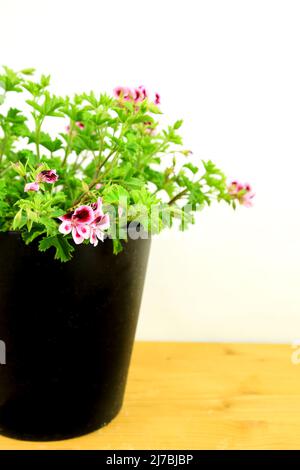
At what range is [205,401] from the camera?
953mm

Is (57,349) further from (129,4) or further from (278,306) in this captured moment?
(129,4)

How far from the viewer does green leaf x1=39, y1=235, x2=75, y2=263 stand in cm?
69

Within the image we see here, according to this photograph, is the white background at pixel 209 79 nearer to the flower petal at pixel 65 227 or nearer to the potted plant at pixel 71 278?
the potted plant at pixel 71 278

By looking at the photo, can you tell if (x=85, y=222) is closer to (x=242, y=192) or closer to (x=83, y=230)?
(x=83, y=230)

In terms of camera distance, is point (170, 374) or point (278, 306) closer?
point (170, 374)

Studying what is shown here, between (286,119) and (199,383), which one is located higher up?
(286,119)

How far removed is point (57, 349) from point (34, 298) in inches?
3.1

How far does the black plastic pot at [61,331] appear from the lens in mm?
743

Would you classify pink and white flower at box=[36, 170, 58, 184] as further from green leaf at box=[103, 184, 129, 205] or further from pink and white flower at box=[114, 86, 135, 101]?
pink and white flower at box=[114, 86, 135, 101]

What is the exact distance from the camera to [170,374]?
42.3 inches

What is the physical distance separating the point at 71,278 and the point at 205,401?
36cm

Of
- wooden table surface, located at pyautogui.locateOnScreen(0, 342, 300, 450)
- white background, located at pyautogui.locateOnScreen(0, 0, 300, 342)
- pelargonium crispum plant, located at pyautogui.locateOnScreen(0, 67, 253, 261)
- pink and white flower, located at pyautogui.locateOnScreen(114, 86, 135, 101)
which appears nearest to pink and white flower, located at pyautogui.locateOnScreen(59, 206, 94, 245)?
pelargonium crispum plant, located at pyautogui.locateOnScreen(0, 67, 253, 261)

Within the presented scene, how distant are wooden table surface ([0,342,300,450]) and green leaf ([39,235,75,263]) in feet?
0.94
